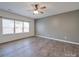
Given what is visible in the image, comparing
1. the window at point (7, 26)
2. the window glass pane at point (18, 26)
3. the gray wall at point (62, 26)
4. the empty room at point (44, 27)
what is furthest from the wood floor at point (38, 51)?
the window glass pane at point (18, 26)

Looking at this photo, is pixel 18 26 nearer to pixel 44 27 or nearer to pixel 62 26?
pixel 44 27

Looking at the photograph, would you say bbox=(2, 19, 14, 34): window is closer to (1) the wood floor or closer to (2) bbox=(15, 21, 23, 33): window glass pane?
(2) bbox=(15, 21, 23, 33): window glass pane

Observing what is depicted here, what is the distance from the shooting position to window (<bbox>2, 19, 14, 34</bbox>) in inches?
227

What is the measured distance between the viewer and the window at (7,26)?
18.9ft

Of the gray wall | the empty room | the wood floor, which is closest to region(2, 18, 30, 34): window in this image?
the empty room

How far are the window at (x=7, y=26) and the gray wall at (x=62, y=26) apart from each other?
3.45 metres

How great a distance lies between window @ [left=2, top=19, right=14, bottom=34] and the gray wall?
136 inches

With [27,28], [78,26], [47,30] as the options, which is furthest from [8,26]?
[78,26]

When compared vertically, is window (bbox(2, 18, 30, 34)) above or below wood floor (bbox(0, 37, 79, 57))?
above

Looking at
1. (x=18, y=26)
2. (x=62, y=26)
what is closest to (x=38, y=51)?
(x=62, y=26)

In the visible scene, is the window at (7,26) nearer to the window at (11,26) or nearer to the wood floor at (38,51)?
the window at (11,26)

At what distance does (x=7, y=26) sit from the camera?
20.0ft

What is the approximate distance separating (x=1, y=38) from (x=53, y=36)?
4.36 meters

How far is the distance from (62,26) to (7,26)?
4358 millimetres
